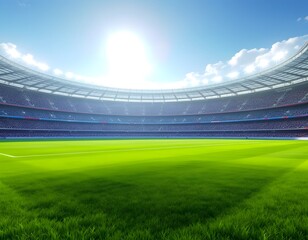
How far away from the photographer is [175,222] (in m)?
3.12

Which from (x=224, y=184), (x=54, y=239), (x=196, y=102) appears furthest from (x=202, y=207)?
(x=196, y=102)

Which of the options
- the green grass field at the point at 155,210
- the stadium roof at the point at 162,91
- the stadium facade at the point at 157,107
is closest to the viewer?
the green grass field at the point at 155,210

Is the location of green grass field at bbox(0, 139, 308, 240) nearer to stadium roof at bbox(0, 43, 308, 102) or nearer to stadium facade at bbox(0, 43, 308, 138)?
stadium roof at bbox(0, 43, 308, 102)

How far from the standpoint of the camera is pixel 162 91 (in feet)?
242

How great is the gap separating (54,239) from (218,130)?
70817 mm

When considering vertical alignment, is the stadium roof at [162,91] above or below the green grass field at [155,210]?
above

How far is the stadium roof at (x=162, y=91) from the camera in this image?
41.9m

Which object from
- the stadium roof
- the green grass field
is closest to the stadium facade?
the stadium roof

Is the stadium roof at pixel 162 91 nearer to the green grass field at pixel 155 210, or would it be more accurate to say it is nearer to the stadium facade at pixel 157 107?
the stadium facade at pixel 157 107

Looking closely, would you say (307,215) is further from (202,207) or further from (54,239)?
(54,239)

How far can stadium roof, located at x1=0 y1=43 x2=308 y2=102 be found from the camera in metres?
41.9

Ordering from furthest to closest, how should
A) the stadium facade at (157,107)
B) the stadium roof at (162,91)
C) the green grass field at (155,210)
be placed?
the stadium facade at (157,107) < the stadium roof at (162,91) < the green grass field at (155,210)

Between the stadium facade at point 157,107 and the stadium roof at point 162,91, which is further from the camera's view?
the stadium facade at point 157,107

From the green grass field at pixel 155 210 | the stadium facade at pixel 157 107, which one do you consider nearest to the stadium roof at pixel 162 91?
the stadium facade at pixel 157 107
